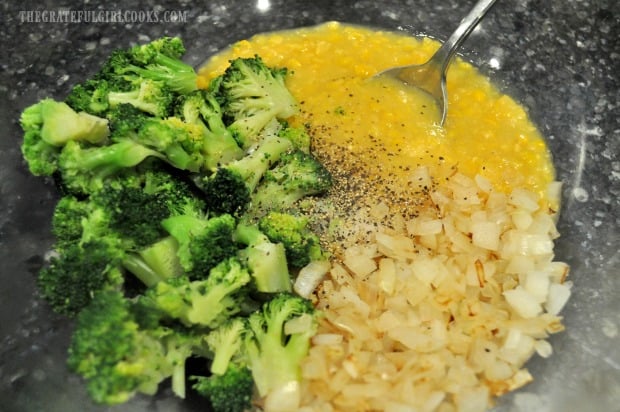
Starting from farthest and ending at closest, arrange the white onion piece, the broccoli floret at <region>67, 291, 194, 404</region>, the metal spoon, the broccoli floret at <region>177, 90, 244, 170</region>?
the metal spoon → the broccoli floret at <region>177, 90, 244, 170</region> → the white onion piece → the broccoli floret at <region>67, 291, 194, 404</region>

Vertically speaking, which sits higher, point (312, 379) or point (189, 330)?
point (189, 330)

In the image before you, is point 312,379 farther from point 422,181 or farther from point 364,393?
point 422,181

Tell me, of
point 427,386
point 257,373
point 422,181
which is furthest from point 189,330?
point 422,181

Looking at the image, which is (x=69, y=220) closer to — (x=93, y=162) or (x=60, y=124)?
(x=93, y=162)

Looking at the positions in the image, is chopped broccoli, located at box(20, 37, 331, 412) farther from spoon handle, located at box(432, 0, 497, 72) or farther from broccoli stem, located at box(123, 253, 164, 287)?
spoon handle, located at box(432, 0, 497, 72)

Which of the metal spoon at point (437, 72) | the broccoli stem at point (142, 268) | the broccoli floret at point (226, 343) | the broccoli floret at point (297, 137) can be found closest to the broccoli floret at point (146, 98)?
the broccoli floret at point (297, 137)

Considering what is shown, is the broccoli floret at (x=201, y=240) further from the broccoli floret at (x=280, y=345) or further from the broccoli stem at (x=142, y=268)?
the broccoli floret at (x=280, y=345)

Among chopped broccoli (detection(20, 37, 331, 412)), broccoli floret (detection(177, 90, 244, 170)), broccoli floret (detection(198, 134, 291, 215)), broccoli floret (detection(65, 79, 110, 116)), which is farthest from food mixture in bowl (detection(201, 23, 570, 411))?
broccoli floret (detection(65, 79, 110, 116))
